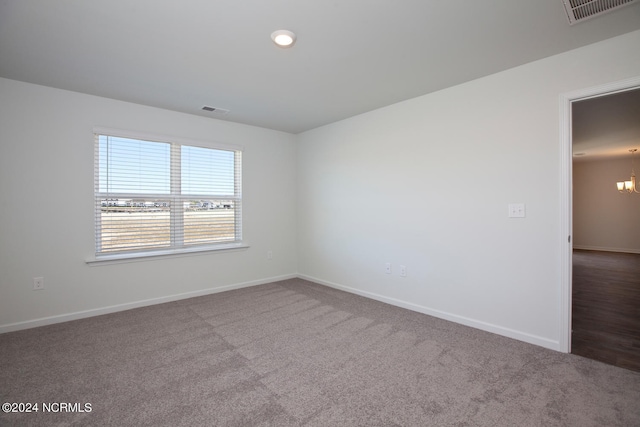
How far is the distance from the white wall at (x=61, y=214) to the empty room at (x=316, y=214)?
20 mm

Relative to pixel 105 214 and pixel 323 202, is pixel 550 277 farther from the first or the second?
pixel 105 214

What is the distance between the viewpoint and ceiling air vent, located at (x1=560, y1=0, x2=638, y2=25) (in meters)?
1.84

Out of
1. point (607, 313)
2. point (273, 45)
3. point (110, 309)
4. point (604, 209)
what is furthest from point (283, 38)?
point (604, 209)

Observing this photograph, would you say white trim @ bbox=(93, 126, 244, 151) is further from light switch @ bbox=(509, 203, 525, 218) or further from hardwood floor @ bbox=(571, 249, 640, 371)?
hardwood floor @ bbox=(571, 249, 640, 371)

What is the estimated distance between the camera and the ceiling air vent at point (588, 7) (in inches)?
72.5

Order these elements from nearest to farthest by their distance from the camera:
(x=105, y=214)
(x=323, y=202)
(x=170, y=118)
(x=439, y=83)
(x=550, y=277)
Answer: (x=550, y=277)
(x=439, y=83)
(x=105, y=214)
(x=170, y=118)
(x=323, y=202)

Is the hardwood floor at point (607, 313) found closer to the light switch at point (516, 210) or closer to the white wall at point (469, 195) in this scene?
the white wall at point (469, 195)

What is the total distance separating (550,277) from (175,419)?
303 centimetres

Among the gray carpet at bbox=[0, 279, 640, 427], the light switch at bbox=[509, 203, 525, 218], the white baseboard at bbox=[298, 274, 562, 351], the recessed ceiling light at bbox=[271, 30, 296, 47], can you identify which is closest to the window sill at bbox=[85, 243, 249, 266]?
the gray carpet at bbox=[0, 279, 640, 427]

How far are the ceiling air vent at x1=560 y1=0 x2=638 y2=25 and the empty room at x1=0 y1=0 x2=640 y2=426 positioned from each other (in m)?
0.01

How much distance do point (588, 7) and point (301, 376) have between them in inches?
122

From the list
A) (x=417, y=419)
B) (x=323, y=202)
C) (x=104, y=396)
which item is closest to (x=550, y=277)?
(x=417, y=419)

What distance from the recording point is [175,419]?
1.73m

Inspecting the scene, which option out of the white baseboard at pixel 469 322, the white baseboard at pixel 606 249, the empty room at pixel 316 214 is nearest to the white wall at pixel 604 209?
the white baseboard at pixel 606 249
